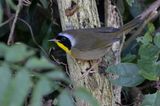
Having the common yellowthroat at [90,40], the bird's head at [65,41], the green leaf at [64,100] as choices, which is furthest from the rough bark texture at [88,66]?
the green leaf at [64,100]

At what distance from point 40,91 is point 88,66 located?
1538 millimetres

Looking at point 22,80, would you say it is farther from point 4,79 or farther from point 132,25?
Answer: point 132,25

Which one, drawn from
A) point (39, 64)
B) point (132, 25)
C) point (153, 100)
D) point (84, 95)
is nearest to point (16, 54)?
point (39, 64)

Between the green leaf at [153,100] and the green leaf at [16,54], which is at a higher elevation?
the green leaf at [16,54]

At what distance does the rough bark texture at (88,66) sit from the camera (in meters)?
2.21

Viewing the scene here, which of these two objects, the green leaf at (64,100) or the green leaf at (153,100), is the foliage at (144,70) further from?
the green leaf at (64,100)

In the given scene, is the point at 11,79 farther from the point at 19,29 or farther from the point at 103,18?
the point at 19,29

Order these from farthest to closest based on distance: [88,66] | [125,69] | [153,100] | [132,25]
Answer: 1. [132,25]
2. [88,66]
3. [125,69]
4. [153,100]

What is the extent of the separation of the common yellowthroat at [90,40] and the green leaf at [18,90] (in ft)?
5.40

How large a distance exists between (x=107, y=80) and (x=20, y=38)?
0.99 meters

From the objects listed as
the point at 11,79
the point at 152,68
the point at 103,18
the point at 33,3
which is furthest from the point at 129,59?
the point at 11,79

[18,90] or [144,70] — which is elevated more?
[18,90]

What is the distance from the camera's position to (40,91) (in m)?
0.80

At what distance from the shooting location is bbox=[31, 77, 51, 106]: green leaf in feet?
2.58
